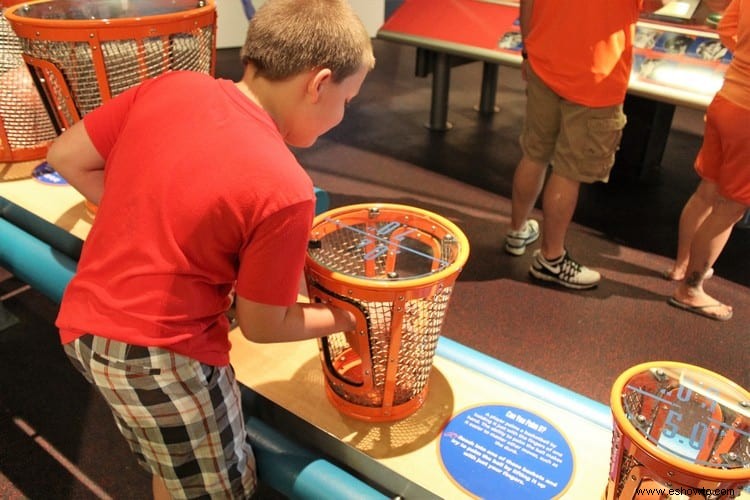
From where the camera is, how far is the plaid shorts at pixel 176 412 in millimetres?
945

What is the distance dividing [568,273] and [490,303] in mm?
318

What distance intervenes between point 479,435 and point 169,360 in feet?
1.86

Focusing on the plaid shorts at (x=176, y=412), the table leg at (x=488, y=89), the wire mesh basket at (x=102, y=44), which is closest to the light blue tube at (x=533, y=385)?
the plaid shorts at (x=176, y=412)

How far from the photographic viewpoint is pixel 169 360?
3.10 feet

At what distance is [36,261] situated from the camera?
159cm

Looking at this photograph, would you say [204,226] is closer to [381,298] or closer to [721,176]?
[381,298]

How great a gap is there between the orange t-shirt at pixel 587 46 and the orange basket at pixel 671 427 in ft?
4.09

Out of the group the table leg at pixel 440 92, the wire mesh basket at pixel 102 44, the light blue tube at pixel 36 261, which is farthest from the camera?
the table leg at pixel 440 92

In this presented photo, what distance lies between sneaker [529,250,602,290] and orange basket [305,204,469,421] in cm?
117

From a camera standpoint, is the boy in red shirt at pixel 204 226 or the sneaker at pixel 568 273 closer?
the boy in red shirt at pixel 204 226

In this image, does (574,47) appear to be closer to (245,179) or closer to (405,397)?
(405,397)

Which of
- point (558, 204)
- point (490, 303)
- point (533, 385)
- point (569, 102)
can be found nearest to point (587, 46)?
point (569, 102)

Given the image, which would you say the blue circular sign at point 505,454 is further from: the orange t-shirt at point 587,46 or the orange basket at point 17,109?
the orange basket at point 17,109

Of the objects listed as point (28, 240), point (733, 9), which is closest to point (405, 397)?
point (28, 240)
